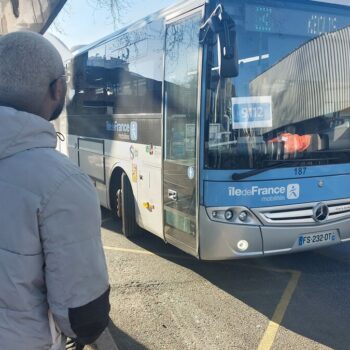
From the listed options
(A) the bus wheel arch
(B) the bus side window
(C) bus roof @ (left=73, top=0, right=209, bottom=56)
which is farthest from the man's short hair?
(A) the bus wheel arch

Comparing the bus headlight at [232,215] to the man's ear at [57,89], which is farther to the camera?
the bus headlight at [232,215]

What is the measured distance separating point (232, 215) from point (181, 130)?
3.69 feet

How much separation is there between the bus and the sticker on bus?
10 millimetres

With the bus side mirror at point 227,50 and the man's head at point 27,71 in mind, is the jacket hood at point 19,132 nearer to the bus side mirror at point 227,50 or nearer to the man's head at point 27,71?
the man's head at point 27,71

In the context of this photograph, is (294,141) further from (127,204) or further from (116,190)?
(116,190)

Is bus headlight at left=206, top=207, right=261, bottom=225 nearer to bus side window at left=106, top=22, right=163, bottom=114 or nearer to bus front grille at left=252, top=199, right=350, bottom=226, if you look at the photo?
bus front grille at left=252, top=199, right=350, bottom=226

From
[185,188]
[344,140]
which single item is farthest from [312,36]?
[185,188]

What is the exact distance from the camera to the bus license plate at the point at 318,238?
493cm

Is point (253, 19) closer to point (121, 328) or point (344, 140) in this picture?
point (344, 140)

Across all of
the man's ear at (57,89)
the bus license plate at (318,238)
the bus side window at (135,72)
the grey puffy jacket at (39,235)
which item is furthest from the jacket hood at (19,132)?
the bus side window at (135,72)

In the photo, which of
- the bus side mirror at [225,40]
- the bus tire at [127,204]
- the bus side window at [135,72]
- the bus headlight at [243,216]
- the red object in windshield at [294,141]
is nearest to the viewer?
the bus side mirror at [225,40]

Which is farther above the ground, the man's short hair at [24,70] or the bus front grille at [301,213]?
the man's short hair at [24,70]

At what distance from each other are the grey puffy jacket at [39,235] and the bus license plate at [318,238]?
378 cm

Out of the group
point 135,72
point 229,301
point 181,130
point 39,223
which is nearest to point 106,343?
point 229,301
